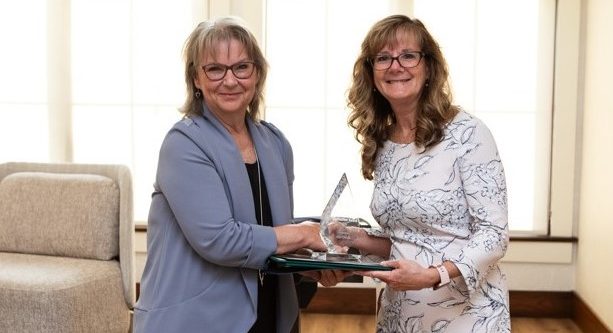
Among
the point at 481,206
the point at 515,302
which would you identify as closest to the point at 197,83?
the point at 481,206

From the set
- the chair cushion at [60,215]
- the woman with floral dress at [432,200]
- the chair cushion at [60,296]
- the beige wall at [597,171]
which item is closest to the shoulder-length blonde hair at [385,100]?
the woman with floral dress at [432,200]

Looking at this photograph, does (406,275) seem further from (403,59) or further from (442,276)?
(403,59)

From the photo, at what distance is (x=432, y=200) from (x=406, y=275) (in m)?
0.20

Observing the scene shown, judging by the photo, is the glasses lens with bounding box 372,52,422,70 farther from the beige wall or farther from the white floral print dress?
the beige wall

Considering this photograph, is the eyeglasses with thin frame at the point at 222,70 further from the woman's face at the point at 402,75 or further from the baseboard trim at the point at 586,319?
the baseboard trim at the point at 586,319

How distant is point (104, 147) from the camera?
463cm

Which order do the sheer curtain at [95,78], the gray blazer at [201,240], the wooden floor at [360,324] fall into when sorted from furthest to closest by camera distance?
the sheer curtain at [95,78] < the wooden floor at [360,324] < the gray blazer at [201,240]

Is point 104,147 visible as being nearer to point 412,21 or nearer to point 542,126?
point 542,126

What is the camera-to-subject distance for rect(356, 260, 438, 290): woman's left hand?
5.69 ft

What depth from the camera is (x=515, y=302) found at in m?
4.46

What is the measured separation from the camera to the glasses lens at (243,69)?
1804 mm

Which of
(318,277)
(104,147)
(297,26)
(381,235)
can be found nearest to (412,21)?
(381,235)

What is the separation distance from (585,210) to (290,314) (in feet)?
8.99

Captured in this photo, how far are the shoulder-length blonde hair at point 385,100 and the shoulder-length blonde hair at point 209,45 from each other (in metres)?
0.27
